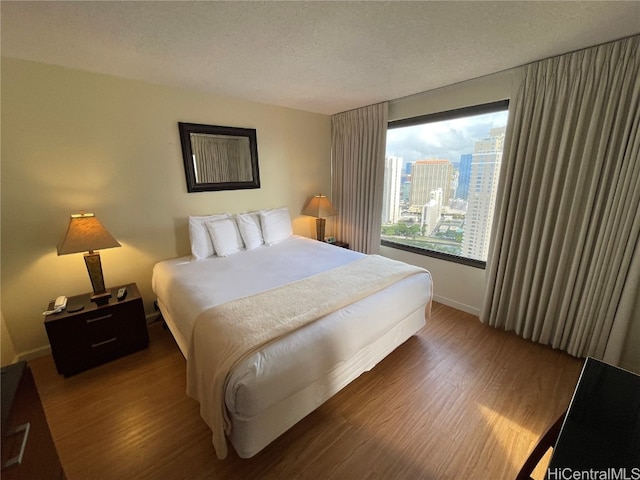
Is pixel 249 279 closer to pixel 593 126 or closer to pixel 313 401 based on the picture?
pixel 313 401

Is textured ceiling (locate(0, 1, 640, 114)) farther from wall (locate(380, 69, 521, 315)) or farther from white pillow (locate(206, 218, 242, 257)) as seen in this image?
white pillow (locate(206, 218, 242, 257))

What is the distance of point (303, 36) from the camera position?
1.62 metres

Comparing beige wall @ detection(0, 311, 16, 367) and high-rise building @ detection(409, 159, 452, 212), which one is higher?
high-rise building @ detection(409, 159, 452, 212)

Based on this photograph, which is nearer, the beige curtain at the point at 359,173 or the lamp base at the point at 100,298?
the lamp base at the point at 100,298

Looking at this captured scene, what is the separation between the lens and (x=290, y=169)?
11.4ft

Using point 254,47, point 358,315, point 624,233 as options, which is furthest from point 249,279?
point 624,233

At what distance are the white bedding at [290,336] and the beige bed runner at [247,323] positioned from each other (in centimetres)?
5

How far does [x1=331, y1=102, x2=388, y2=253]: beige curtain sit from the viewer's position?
3230 millimetres

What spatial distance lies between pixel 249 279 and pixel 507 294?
2408 millimetres

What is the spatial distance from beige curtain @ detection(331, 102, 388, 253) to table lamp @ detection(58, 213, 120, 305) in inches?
108

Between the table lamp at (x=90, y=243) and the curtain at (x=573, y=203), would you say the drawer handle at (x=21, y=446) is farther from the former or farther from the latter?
the curtain at (x=573, y=203)

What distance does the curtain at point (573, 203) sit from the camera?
1716mm

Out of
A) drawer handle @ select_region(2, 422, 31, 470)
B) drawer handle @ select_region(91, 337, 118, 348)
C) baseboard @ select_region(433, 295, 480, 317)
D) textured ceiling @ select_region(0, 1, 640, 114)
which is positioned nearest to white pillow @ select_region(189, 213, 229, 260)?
drawer handle @ select_region(91, 337, 118, 348)

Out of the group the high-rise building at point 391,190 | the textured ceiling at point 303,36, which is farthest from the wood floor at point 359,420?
the textured ceiling at point 303,36
